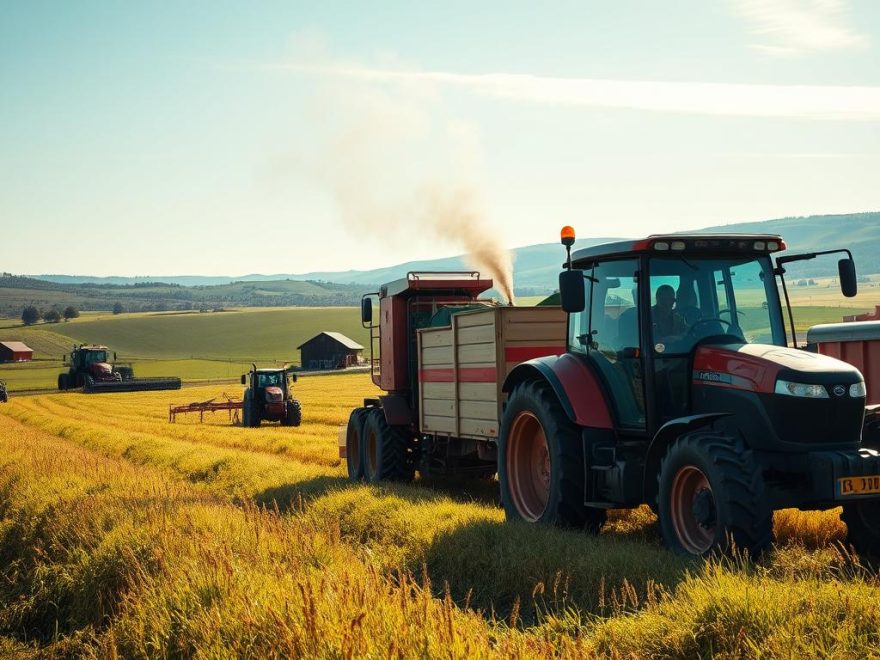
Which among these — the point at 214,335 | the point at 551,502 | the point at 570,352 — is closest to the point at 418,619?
the point at 551,502

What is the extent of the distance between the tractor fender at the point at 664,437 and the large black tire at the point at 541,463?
2.97ft

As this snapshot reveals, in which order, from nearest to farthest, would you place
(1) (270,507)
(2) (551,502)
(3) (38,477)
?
(2) (551,502)
(1) (270,507)
(3) (38,477)

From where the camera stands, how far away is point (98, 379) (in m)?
63.2

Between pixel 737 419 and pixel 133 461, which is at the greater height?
pixel 737 419

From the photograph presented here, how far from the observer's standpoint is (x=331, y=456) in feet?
63.1

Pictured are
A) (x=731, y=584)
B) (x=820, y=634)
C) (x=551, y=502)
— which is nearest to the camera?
(x=820, y=634)

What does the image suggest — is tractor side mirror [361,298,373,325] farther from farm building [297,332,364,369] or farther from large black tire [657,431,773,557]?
farm building [297,332,364,369]

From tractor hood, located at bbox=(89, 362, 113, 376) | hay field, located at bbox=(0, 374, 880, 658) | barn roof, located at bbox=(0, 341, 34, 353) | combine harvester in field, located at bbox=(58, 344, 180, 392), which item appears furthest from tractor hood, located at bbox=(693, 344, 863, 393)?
barn roof, located at bbox=(0, 341, 34, 353)

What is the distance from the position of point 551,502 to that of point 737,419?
2117 millimetres

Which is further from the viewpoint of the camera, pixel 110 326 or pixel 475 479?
pixel 110 326

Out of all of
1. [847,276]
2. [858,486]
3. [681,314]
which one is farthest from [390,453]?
[858,486]

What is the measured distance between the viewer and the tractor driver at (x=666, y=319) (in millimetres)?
8711

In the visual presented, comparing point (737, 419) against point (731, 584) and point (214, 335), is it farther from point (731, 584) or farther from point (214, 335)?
point (214, 335)

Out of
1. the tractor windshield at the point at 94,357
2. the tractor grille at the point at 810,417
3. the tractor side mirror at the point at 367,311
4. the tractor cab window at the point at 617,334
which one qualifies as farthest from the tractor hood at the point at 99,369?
the tractor grille at the point at 810,417
